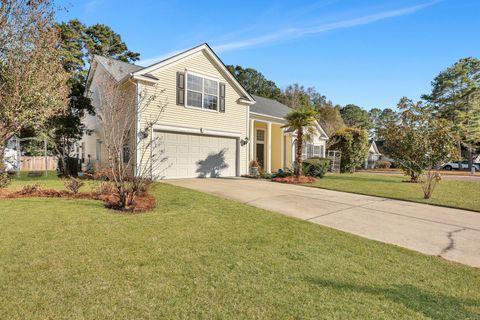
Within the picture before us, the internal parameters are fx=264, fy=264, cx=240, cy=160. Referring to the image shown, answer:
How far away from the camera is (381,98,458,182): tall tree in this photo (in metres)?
11.4

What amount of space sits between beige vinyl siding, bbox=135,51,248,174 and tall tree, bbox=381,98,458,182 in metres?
8.40

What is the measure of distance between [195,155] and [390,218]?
33.3 ft

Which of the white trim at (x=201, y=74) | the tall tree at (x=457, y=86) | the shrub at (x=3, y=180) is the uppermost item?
the tall tree at (x=457, y=86)

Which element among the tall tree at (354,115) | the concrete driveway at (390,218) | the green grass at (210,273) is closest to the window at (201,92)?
the concrete driveway at (390,218)

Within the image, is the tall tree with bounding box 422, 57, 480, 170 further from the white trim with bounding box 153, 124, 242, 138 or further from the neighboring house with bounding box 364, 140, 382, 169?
the white trim with bounding box 153, 124, 242, 138

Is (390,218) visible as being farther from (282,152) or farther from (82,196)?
(282,152)

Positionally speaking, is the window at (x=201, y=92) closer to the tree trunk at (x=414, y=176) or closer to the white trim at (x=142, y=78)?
the white trim at (x=142, y=78)

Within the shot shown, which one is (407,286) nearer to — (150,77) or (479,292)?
(479,292)

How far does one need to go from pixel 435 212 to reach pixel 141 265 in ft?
26.4

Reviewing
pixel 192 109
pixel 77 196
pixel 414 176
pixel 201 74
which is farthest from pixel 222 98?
pixel 414 176

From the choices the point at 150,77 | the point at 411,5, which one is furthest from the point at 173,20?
the point at 411,5

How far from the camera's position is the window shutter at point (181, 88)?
1361 cm

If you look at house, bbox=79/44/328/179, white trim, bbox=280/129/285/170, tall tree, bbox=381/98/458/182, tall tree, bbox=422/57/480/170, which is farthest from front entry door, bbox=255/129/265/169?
tall tree, bbox=422/57/480/170

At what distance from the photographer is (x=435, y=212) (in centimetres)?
761
